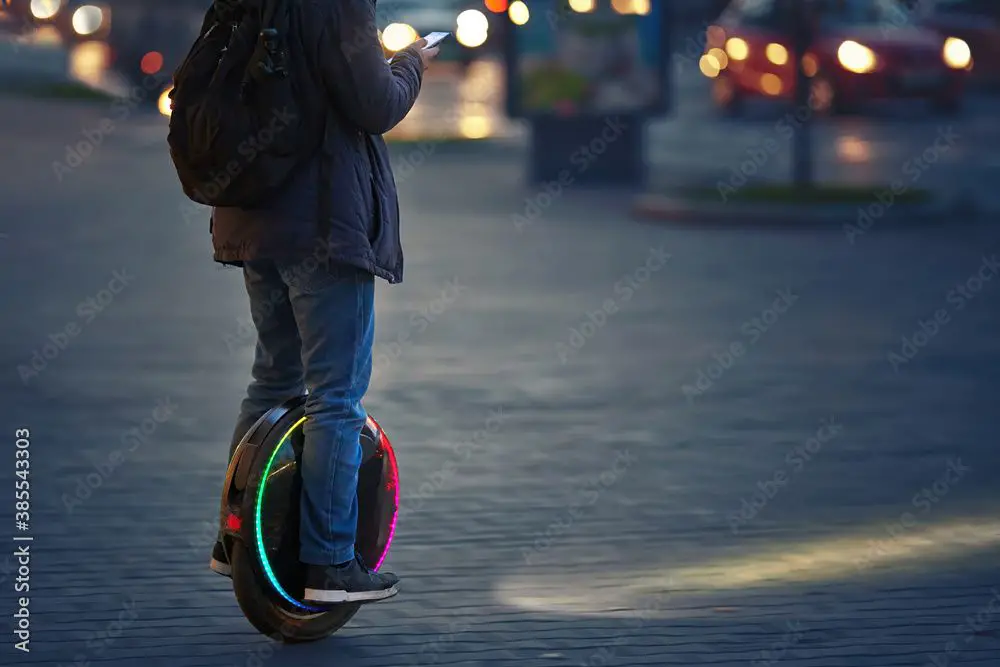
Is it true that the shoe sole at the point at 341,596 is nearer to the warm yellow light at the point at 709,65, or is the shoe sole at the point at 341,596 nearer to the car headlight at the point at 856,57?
the car headlight at the point at 856,57

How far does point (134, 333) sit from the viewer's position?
977cm

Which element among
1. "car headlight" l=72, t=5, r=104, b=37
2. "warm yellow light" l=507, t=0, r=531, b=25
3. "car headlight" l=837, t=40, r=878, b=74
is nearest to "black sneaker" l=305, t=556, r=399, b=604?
"warm yellow light" l=507, t=0, r=531, b=25

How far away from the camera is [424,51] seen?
4.81m

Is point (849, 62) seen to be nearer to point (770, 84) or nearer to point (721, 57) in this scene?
point (770, 84)

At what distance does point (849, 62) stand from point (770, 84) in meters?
1.02

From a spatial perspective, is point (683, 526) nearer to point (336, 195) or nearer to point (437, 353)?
point (336, 195)

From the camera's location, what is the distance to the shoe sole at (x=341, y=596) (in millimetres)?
4684

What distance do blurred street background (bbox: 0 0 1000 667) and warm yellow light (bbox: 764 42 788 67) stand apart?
7.83 meters

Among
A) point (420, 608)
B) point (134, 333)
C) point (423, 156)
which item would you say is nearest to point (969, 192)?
point (423, 156)

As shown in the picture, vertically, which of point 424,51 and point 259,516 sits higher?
point 424,51

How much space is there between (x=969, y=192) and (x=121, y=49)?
16765 mm

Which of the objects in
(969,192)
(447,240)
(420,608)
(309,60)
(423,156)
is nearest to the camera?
(309,60)

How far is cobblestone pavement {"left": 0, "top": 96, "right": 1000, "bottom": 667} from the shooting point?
5.02 m

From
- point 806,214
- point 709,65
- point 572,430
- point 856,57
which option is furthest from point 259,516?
point 709,65
